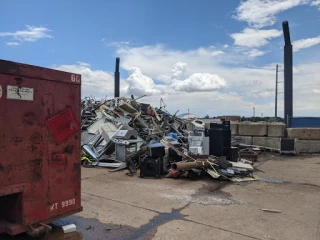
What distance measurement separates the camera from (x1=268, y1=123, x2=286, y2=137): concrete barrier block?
13.9 m

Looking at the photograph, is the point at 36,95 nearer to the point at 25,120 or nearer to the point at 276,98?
the point at 25,120

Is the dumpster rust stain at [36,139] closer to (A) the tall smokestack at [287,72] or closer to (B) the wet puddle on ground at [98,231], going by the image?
(B) the wet puddle on ground at [98,231]

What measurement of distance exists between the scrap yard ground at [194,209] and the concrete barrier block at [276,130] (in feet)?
19.6

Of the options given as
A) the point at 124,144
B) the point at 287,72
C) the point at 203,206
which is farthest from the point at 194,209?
the point at 287,72

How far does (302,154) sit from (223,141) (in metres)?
5.68

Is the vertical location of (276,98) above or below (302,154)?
above

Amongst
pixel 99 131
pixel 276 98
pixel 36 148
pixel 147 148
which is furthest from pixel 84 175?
pixel 276 98

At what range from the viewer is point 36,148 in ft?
10.7

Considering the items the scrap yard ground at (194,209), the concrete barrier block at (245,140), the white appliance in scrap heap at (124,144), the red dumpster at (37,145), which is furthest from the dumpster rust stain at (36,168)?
the concrete barrier block at (245,140)

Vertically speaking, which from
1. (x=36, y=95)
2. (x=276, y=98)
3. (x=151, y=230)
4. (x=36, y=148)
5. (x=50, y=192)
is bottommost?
(x=151, y=230)

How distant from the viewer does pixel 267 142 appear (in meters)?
14.1

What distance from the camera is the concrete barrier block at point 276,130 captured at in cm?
1385

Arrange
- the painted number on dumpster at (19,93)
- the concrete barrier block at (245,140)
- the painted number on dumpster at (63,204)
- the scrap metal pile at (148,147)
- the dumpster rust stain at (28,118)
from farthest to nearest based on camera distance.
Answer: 1. the concrete barrier block at (245,140)
2. the scrap metal pile at (148,147)
3. the painted number on dumpster at (63,204)
4. the dumpster rust stain at (28,118)
5. the painted number on dumpster at (19,93)

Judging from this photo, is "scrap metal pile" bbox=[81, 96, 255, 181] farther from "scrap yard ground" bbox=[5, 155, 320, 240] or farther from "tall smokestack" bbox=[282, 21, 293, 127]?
"tall smokestack" bbox=[282, 21, 293, 127]
